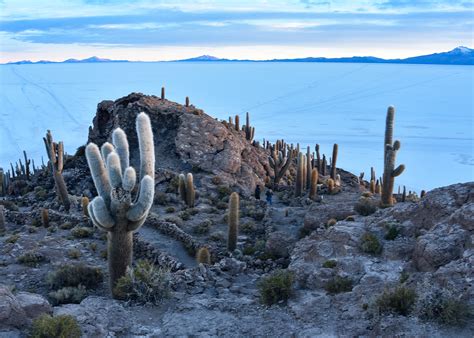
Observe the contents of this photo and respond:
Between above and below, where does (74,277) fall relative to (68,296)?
below

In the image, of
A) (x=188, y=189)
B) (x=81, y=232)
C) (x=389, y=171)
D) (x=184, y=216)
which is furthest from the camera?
(x=188, y=189)

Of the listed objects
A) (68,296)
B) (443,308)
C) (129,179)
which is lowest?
(68,296)

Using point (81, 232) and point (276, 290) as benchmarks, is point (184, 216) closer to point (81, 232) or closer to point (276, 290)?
point (81, 232)

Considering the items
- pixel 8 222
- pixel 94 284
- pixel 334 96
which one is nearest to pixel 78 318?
pixel 94 284

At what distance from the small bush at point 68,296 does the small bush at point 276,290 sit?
4.67 m

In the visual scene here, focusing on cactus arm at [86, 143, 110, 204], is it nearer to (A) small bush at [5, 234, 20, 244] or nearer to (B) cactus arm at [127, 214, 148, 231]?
(B) cactus arm at [127, 214, 148, 231]

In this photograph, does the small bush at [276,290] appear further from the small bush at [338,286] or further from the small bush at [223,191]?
the small bush at [223,191]

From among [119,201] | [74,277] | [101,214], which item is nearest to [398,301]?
[119,201]

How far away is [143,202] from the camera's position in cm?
1177

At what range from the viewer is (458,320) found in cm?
829

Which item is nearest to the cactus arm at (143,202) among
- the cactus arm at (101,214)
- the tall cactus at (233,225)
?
the cactus arm at (101,214)

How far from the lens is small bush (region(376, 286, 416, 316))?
8.79 meters

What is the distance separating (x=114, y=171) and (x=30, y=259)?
6.36 meters

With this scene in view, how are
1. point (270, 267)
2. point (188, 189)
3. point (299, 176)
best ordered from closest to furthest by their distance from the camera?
point (270, 267) < point (188, 189) < point (299, 176)
